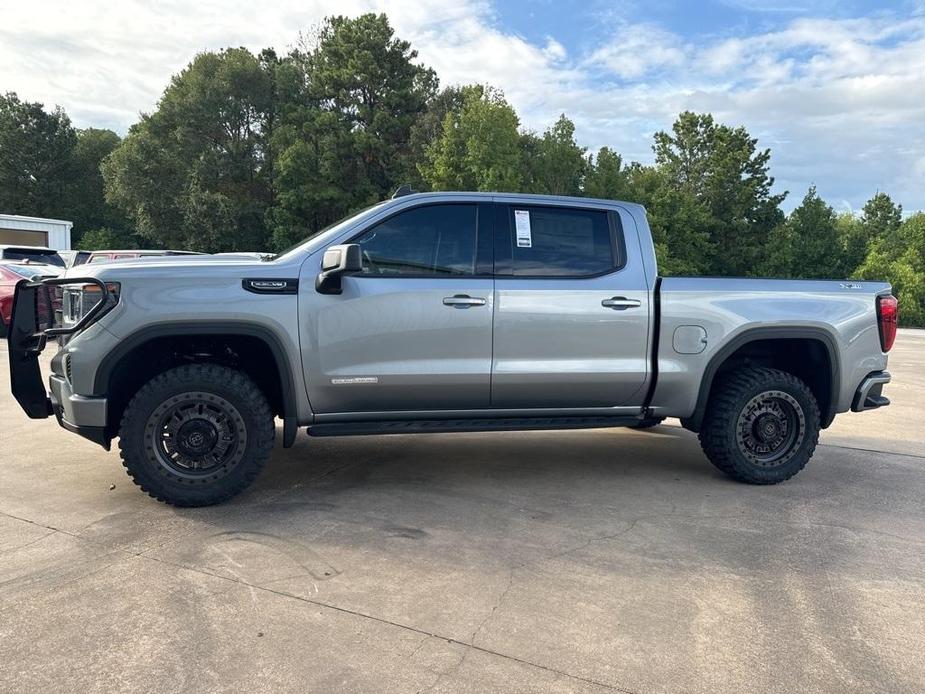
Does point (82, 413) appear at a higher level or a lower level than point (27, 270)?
lower

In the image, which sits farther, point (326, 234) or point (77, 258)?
point (77, 258)

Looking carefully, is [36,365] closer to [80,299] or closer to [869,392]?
[80,299]

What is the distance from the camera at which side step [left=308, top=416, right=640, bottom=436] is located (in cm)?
441

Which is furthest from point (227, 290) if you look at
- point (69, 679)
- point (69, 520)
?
point (69, 679)

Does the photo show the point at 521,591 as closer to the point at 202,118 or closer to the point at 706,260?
the point at 202,118

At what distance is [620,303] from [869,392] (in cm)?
205

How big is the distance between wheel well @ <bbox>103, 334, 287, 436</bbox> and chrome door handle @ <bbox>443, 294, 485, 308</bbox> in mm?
1132

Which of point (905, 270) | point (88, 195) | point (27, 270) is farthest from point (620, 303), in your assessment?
point (88, 195)

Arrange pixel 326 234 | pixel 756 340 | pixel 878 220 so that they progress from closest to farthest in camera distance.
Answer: pixel 326 234 < pixel 756 340 < pixel 878 220

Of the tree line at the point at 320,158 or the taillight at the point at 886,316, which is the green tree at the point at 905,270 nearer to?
the tree line at the point at 320,158

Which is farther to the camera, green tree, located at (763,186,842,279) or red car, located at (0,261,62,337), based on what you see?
green tree, located at (763,186,842,279)

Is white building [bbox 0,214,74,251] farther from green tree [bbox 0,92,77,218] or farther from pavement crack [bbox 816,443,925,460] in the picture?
pavement crack [bbox 816,443,925,460]

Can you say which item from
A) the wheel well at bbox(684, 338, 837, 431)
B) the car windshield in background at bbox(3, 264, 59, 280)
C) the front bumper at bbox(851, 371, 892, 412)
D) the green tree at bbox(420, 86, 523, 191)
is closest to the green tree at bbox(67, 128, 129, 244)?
the green tree at bbox(420, 86, 523, 191)

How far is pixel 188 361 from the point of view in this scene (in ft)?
14.7
